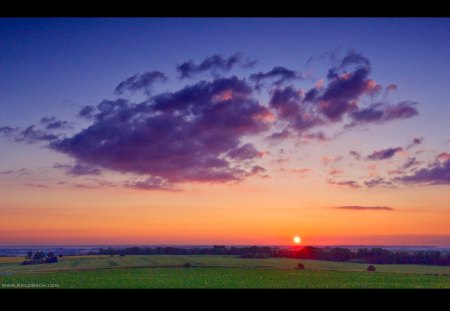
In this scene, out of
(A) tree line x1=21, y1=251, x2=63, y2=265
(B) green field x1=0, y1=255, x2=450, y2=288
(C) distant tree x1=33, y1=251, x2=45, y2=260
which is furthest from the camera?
(C) distant tree x1=33, y1=251, x2=45, y2=260

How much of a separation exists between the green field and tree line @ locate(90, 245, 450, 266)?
0.10m

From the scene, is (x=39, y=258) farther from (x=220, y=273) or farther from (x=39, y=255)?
(x=220, y=273)

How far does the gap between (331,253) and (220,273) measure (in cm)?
201

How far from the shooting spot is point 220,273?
7707 millimetres

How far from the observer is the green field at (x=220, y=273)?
6535 mm

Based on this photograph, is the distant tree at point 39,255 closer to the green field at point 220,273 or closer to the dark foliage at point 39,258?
the dark foliage at point 39,258

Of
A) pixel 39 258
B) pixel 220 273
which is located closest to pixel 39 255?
pixel 39 258

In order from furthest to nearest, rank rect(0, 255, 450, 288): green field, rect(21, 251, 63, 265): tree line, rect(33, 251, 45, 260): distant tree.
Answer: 1. rect(33, 251, 45, 260): distant tree
2. rect(21, 251, 63, 265): tree line
3. rect(0, 255, 450, 288): green field

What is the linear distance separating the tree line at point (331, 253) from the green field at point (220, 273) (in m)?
0.10

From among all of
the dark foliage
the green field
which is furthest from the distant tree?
the green field

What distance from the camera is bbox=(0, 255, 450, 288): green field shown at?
6.54 metres

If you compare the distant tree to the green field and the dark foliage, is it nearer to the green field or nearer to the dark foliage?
the dark foliage
